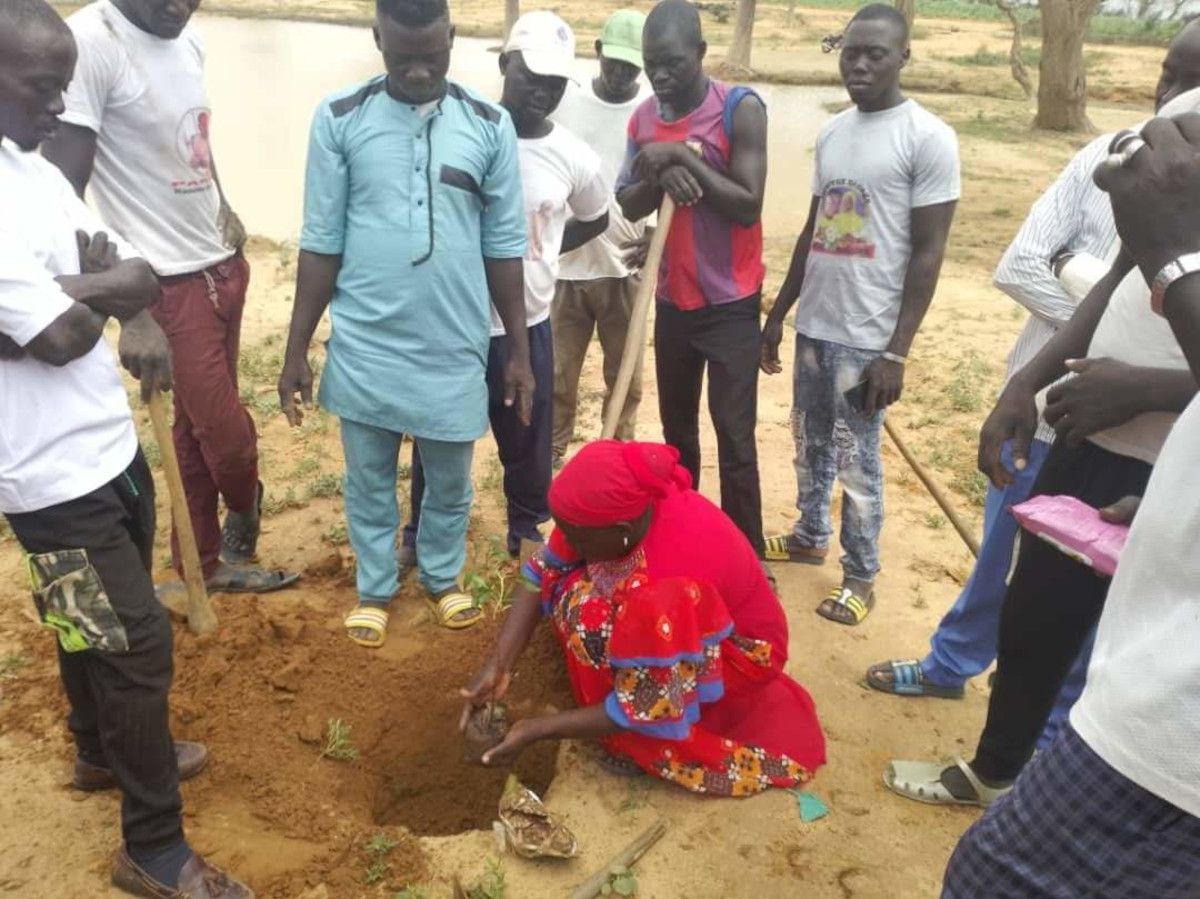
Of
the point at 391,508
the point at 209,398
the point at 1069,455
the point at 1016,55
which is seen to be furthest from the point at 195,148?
the point at 1016,55

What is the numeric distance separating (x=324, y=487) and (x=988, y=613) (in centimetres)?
275

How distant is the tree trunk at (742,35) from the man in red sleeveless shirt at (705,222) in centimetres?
1691

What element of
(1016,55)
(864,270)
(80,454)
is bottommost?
(80,454)

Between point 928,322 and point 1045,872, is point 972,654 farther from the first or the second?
point 928,322

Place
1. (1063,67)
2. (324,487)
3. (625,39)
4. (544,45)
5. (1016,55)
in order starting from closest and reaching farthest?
1. (544,45)
2. (625,39)
3. (324,487)
4. (1063,67)
5. (1016,55)

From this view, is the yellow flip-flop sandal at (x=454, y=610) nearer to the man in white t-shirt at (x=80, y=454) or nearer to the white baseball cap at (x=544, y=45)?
the man in white t-shirt at (x=80, y=454)

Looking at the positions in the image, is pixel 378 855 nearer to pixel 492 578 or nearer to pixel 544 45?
pixel 492 578

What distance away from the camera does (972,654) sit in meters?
2.98

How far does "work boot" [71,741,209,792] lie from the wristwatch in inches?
95.2

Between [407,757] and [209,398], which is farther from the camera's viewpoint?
[209,398]

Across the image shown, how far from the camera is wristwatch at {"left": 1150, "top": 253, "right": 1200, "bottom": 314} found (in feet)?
4.39

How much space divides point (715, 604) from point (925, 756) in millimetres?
1021

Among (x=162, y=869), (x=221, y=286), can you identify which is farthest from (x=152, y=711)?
(x=221, y=286)

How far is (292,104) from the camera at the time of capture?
14.5m
